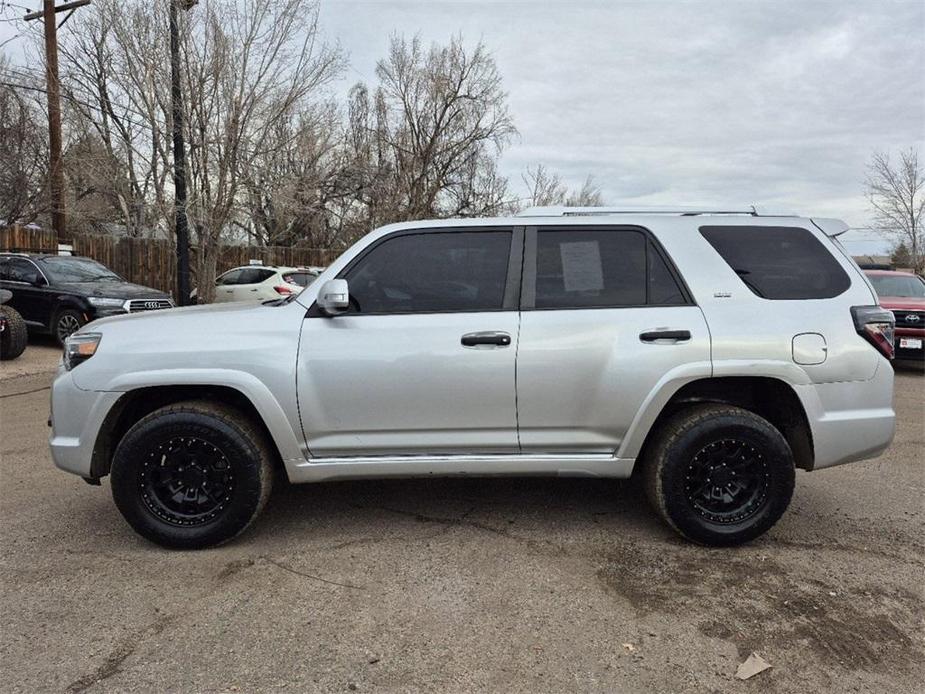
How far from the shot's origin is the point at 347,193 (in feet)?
91.7

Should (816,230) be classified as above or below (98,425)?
above

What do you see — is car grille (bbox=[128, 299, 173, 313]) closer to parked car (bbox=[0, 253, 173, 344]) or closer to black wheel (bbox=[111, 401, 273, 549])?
parked car (bbox=[0, 253, 173, 344])

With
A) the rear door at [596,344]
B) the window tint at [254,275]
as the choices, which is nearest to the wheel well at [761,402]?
the rear door at [596,344]

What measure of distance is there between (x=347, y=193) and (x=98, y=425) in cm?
2563

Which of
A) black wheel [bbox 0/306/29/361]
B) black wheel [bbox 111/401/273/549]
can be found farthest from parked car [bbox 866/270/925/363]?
black wheel [bbox 0/306/29/361]

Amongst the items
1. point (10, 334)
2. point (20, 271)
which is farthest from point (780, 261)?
point (20, 271)

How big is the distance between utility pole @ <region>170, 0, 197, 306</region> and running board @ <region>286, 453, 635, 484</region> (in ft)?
35.3

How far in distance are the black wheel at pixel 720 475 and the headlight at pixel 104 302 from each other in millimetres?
9730

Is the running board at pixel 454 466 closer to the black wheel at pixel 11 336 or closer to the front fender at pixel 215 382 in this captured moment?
the front fender at pixel 215 382

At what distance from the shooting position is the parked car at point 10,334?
958 centimetres

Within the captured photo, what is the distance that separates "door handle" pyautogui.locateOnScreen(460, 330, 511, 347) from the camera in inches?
136

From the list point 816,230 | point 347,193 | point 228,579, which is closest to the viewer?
point 228,579

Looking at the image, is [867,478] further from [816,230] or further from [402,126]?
[402,126]

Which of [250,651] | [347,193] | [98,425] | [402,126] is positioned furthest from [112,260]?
[250,651]
